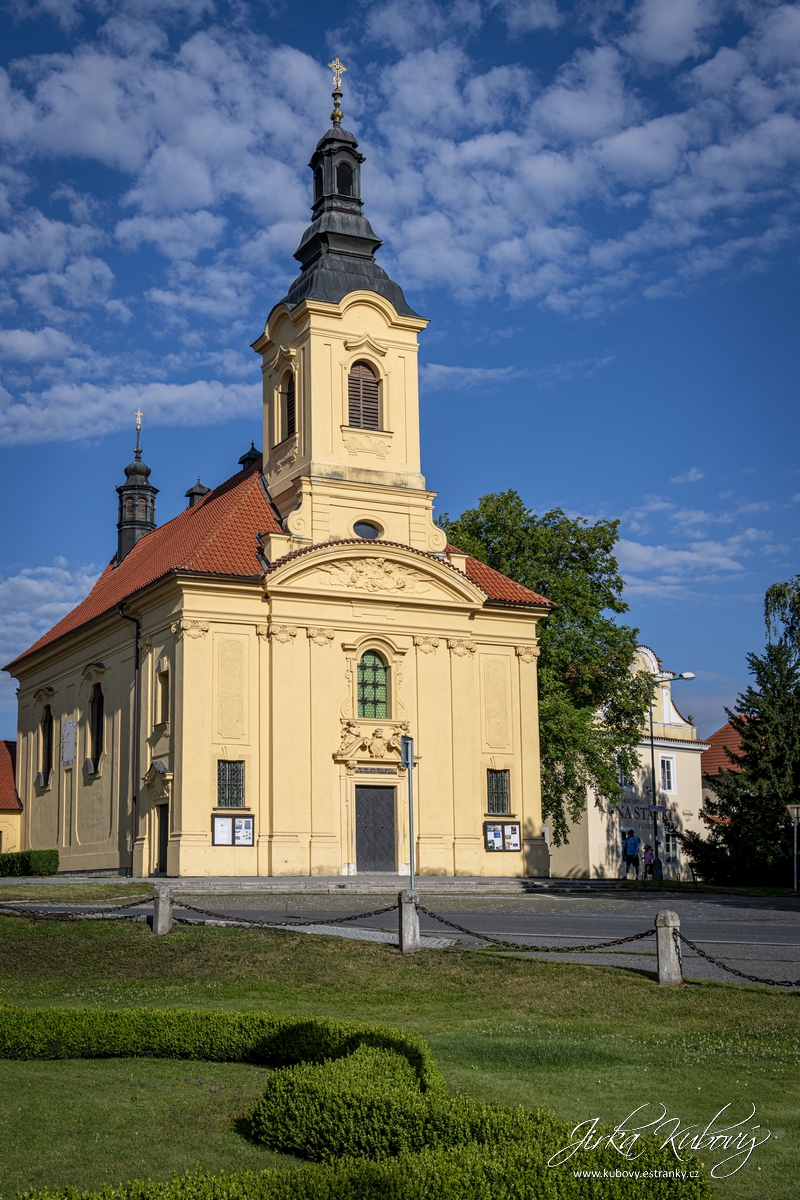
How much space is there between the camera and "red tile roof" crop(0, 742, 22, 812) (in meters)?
48.9

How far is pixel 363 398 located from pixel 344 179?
26.4ft

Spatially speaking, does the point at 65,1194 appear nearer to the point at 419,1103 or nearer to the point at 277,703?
the point at 419,1103

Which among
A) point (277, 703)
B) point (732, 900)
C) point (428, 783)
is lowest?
point (732, 900)

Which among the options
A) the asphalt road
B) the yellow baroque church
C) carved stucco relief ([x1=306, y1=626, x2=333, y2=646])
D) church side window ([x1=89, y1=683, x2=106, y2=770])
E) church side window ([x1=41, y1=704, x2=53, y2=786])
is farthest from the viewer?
church side window ([x1=41, y1=704, x2=53, y2=786])

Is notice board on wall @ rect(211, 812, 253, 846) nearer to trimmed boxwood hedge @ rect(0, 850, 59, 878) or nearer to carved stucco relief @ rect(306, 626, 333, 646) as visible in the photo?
carved stucco relief @ rect(306, 626, 333, 646)

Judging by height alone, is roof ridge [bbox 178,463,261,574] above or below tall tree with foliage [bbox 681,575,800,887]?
above

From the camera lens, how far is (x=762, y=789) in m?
36.9

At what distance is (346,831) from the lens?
36281mm

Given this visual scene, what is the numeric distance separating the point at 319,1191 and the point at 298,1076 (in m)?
2.32

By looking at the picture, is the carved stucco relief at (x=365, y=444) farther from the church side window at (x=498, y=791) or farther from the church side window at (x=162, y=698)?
the church side window at (x=498, y=791)

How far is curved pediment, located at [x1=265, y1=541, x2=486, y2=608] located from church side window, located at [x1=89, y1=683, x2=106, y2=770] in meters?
9.26

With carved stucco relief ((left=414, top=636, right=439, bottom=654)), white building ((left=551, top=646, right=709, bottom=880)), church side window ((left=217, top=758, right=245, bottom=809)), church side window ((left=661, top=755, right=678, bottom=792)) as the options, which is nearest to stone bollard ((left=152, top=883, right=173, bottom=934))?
church side window ((left=217, top=758, right=245, bottom=809))

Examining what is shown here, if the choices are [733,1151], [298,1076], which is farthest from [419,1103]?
[733,1151]

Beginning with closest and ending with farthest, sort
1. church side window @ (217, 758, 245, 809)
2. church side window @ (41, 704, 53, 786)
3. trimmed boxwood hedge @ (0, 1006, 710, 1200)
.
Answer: trimmed boxwood hedge @ (0, 1006, 710, 1200), church side window @ (217, 758, 245, 809), church side window @ (41, 704, 53, 786)
